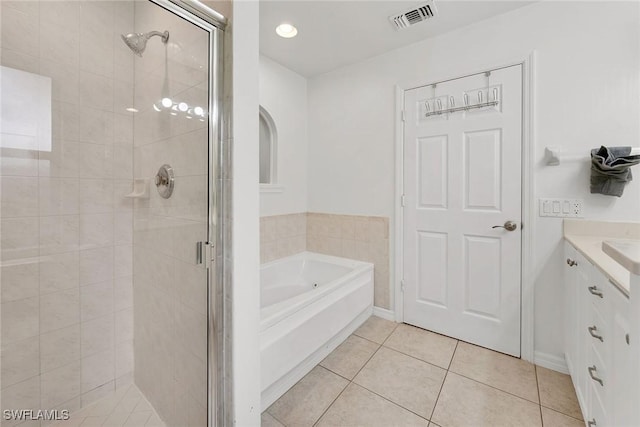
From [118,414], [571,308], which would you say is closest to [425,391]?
[571,308]

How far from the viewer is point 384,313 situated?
2.53 metres

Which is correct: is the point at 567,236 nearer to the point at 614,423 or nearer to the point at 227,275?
the point at 614,423

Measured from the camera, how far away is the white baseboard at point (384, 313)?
2.48 metres

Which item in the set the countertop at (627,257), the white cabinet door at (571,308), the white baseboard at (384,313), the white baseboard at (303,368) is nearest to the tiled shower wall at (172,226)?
the white baseboard at (303,368)

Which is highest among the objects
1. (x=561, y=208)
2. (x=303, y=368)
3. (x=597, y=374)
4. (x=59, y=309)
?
(x=561, y=208)

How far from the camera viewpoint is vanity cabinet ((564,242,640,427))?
84 centimetres

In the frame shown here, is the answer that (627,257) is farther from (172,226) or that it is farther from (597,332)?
(172,226)

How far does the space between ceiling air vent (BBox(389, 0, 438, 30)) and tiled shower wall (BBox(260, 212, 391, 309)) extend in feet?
5.09

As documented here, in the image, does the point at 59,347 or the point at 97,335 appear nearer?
the point at 59,347

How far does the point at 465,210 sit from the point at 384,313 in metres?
1.18

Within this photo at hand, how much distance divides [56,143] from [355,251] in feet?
7.54

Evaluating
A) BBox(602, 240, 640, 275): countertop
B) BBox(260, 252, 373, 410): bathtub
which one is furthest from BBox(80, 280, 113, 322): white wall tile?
BBox(602, 240, 640, 275): countertop

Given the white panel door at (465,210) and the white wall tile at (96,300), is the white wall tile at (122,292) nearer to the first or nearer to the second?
the white wall tile at (96,300)

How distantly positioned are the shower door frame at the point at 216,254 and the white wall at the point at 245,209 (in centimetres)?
5
